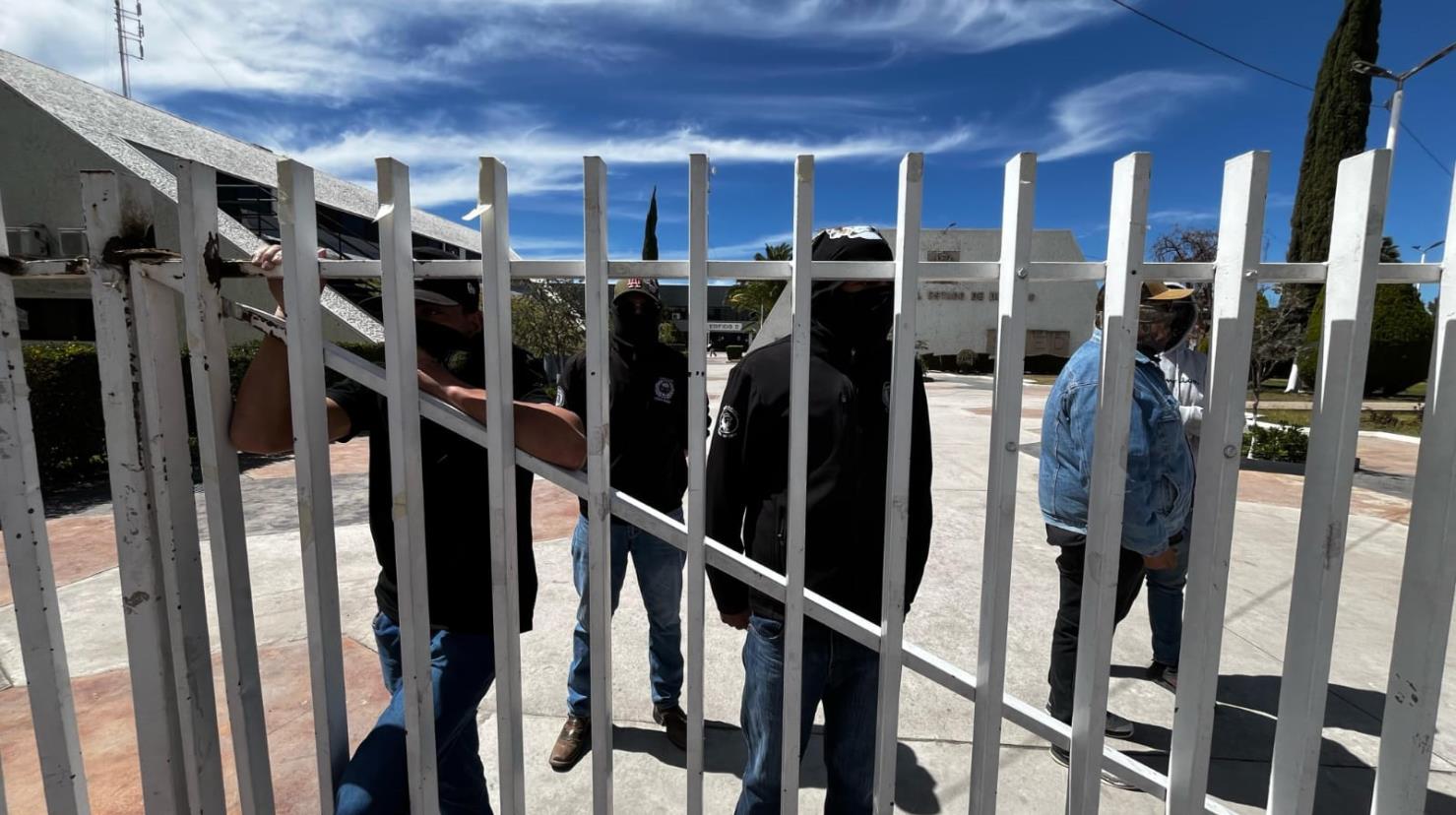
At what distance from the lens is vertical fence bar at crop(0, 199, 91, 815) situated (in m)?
1.40

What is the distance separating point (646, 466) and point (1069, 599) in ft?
5.97

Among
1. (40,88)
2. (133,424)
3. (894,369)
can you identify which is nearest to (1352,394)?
(894,369)

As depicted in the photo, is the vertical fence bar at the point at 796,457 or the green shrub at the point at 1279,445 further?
the green shrub at the point at 1279,445

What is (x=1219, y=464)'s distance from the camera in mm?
1387

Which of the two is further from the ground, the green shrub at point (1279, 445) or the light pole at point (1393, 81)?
the light pole at point (1393, 81)

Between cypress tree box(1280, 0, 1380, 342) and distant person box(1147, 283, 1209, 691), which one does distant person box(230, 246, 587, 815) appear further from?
cypress tree box(1280, 0, 1380, 342)

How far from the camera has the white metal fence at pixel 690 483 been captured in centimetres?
137

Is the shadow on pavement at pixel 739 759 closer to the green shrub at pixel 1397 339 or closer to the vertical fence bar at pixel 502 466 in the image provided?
the vertical fence bar at pixel 502 466

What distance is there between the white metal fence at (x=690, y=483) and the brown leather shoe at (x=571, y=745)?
116 cm

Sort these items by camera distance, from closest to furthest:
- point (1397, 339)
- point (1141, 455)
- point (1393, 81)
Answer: point (1141, 455)
point (1393, 81)
point (1397, 339)

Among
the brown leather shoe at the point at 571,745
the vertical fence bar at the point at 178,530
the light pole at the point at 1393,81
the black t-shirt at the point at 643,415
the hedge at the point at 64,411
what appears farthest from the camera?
the light pole at the point at 1393,81

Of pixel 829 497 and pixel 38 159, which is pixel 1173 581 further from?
pixel 38 159

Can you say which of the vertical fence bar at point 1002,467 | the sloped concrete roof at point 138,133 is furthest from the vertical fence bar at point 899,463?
the sloped concrete roof at point 138,133

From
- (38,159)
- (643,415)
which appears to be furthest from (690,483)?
(38,159)
